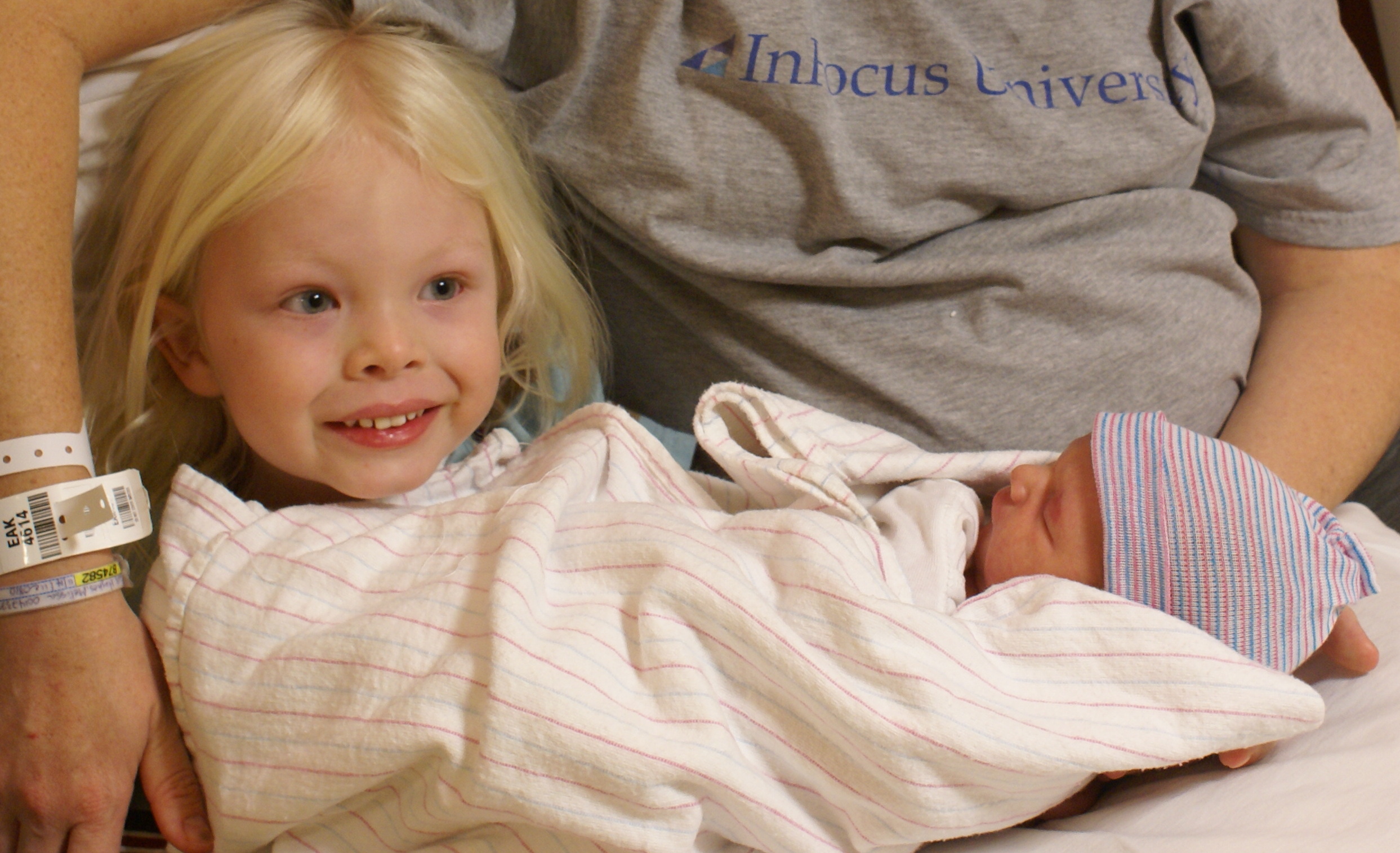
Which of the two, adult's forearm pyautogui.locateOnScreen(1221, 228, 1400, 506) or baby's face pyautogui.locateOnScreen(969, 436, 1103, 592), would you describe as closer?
baby's face pyautogui.locateOnScreen(969, 436, 1103, 592)

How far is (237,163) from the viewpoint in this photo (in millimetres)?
915

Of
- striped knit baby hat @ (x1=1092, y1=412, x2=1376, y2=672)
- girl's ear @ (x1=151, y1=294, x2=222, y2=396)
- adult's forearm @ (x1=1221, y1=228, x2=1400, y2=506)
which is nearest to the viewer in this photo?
striped knit baby hat @ (x1=1092, y1=412, x2=1376, y2=672)

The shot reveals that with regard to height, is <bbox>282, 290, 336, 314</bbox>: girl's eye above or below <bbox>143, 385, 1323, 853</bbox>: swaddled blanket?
above

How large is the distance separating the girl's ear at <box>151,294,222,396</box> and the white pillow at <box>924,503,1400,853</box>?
2.71ft

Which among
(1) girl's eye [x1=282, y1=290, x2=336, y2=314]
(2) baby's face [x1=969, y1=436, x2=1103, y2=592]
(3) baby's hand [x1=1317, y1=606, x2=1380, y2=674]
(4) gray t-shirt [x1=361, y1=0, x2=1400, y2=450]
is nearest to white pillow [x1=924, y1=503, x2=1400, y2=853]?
(3) baby's hand [x1=1317, y1=606, x2=1380, y2=674]

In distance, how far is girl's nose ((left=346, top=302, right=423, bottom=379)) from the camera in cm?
91

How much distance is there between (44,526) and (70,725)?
0.16 m

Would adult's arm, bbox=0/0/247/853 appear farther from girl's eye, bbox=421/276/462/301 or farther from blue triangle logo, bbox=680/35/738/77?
blue triangle logo, bbox=680/35/738/77

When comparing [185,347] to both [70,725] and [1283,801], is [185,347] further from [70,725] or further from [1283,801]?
[1283,801]

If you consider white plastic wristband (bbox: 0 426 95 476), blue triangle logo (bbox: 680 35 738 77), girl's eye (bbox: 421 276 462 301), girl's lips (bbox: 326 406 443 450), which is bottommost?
girl's lips (bbox: 326 406 443 450)

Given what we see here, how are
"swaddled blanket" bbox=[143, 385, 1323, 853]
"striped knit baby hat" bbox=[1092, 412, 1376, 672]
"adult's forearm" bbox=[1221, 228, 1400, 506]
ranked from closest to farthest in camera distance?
"swaddled blanket" bbox=[143, 385, 1323, 853], "striped knit baby hat" bbox=[1092, 412, 1376, 672], "adult's forearm" bbox=[1221, 228, 1400, 506]

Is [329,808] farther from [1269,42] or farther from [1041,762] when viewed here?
[1269,42]

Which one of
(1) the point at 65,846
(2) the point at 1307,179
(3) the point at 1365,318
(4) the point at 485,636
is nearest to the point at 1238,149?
(2) the point at 1307,179

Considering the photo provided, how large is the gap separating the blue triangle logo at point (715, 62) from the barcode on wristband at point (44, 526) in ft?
2.43
